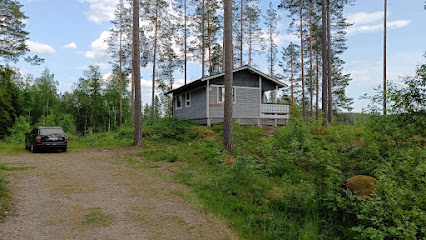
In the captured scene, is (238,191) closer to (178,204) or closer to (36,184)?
(178,204)

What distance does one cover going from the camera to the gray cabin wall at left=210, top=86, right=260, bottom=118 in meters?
19.2

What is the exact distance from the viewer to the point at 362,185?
5.49m

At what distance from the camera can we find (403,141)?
6164 mm

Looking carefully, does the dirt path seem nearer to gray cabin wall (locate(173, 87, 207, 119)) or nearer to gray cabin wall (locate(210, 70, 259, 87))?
gray cabin wall (locate(173, 87, 207, 119))

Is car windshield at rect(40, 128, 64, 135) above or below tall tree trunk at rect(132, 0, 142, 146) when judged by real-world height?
below

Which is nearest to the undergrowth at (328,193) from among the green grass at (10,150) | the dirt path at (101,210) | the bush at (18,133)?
the dirt path at (101,210)

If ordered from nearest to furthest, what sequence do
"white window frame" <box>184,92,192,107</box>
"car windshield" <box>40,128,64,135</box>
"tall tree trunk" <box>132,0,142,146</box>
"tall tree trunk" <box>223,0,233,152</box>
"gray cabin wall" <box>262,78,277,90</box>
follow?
"tall tree trunk" <box>223,0,233,152</box>, "car windshield" <box>40,128,64,135</box>, "tall tree trunk" <box>132,0,142,146</box>, "gray cabin wall" <box>262,78,277,90</box>, "white window frame" <box>184,92,192,107</box>

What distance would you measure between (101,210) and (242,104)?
16.2 meters

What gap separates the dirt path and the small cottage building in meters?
11.9

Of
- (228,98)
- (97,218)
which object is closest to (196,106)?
(228,98)

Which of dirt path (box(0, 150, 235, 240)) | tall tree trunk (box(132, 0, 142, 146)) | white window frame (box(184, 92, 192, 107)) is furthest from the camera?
white window frame (box(184, 92, 192, 107))

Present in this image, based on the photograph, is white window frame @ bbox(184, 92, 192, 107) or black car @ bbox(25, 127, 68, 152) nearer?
black car @ bbox(25, 127, 68, 152)

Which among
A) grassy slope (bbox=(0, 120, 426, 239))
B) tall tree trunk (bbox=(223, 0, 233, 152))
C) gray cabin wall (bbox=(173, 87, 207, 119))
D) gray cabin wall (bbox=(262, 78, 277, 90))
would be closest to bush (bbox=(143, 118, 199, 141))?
gray cabin wall (bbox=(173, 87, 207, 119))

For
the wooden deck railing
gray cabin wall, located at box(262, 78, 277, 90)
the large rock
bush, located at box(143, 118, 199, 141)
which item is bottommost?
the large rock
